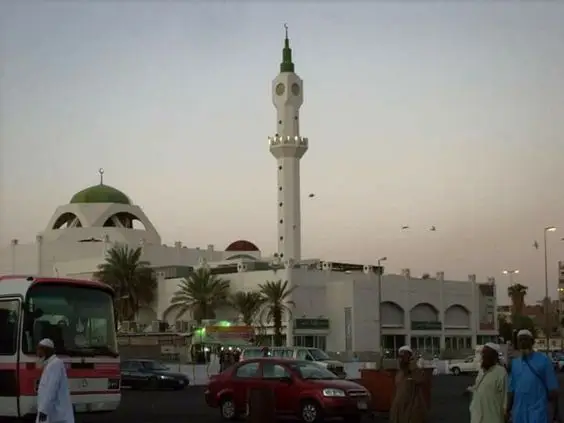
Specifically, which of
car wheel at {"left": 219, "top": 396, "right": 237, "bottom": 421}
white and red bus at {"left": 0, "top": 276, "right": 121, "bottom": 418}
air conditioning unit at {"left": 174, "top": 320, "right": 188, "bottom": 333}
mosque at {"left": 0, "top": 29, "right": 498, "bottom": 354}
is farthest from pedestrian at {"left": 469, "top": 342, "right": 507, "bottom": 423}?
air conditioning unit at {"left": 174, "top": 320, "right": 188, "bottom": 333}

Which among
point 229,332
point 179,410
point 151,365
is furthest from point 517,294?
point 179,410

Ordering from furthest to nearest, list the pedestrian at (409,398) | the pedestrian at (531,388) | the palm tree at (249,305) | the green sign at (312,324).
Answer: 1. the green sign at (312,324)
2. the palm tree at (249,305)
3. the pedestrian at (409,398)
4. the pedestrian at (531,388)

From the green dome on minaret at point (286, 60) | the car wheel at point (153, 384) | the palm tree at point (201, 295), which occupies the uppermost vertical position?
the green dome on minaret at point (286, 60)

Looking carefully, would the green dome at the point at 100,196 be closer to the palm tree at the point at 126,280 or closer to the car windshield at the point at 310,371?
the palm tree at the point at 126,280

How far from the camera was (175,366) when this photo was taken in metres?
44.1

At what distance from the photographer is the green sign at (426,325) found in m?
72.2

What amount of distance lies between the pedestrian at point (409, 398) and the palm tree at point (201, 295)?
56753 millimetres

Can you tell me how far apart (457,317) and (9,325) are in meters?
64.6

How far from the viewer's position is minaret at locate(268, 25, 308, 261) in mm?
76375

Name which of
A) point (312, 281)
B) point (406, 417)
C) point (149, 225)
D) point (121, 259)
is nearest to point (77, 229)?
point (149, 225)

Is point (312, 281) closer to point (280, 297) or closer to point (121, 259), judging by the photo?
point (280, 297)

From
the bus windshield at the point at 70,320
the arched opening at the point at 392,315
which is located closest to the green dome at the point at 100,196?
the arched opening at the point at 392,315

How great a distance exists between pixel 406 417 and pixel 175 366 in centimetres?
3477

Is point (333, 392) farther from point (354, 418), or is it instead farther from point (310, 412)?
point (354, 418)
